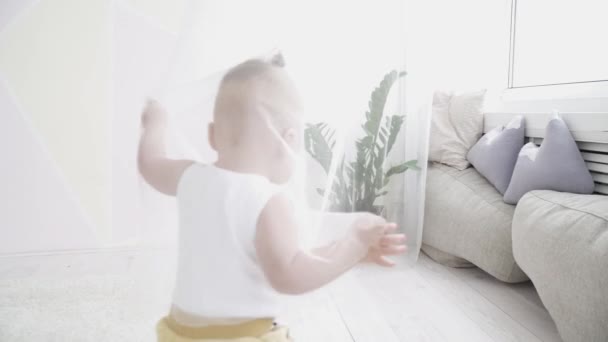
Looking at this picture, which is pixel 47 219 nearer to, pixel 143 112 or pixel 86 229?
pixel 86 229

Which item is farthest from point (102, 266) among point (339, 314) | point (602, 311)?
point (602, 311)

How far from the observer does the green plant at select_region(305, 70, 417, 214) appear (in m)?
0.85

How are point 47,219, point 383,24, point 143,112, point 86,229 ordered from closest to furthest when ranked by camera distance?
point 143,112, point 383,24, point 86,229, point 47,219

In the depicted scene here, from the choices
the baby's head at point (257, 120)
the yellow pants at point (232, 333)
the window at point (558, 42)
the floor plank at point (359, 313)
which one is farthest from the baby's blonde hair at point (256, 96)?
the window at point (558, 42)

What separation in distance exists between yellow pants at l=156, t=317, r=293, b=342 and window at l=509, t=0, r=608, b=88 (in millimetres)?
1773

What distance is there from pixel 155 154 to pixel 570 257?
103cm

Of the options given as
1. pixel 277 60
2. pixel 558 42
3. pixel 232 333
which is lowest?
pixel 232 333

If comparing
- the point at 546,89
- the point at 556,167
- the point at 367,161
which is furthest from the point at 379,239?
the point at 546,89

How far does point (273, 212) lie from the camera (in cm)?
59

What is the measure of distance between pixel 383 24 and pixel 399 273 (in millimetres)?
993

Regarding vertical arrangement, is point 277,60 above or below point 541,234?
above

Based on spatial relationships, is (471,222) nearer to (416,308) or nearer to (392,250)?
(416,308)

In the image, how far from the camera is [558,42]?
2.23 m

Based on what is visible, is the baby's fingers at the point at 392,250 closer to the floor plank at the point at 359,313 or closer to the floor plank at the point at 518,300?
the floor plank at the point at 359,313
